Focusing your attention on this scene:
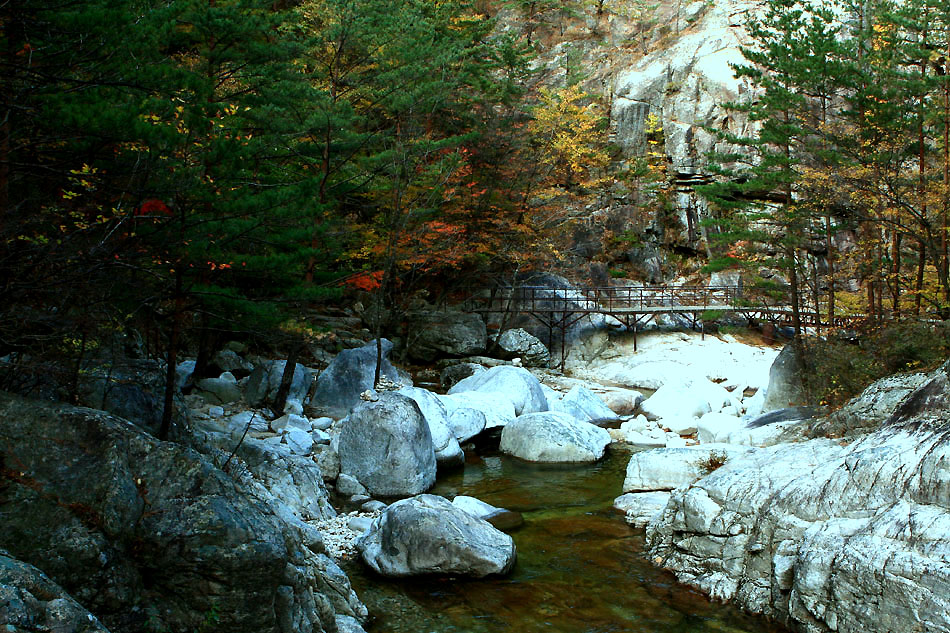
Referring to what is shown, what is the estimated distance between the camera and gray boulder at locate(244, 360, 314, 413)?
1197cm

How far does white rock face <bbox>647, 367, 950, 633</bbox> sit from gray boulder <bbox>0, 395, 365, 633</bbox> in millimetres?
4053

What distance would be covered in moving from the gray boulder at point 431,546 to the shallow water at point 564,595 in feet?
0.42

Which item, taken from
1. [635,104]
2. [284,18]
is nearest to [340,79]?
[284,18]

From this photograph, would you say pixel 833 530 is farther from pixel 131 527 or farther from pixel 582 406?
pixel 582 406

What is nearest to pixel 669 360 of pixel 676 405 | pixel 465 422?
pixel 676 405

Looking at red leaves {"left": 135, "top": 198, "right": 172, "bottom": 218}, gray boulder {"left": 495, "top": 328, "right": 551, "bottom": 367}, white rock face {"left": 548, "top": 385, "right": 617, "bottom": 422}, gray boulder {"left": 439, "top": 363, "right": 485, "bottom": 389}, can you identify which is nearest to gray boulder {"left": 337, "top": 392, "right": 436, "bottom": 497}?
red leaves {"left": 135, "top": 198, "right": 172, "bottom": 218}

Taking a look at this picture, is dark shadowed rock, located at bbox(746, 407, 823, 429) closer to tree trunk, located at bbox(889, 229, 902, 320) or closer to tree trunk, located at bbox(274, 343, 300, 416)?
tree trunk, located at bbox(889, 229, 902, 320)

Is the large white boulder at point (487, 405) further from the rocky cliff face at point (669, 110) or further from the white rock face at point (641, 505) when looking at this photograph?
the rocky cliff face at point (669, 110)

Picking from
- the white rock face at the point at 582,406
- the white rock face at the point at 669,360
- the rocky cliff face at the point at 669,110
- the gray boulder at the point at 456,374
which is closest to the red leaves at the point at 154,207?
the white rock face at the point at 582,406

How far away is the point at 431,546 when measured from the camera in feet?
20.5

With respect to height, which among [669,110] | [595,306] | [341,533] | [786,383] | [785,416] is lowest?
[341,533]

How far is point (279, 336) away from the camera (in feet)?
34.8

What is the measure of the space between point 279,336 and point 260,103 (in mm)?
3720

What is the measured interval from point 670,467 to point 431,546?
14.0 feet
